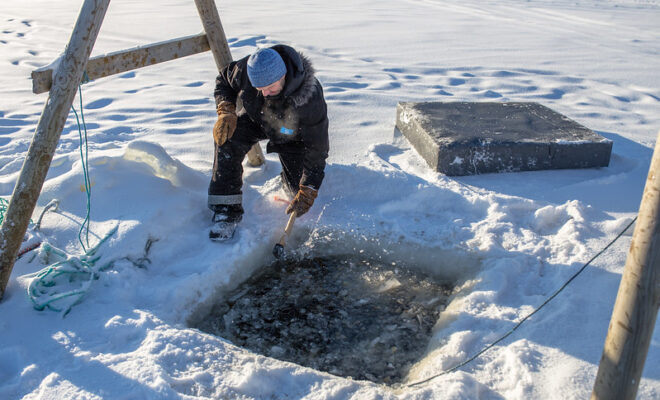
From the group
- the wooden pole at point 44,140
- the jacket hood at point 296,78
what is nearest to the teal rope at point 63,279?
the wooden pole at point 44,140

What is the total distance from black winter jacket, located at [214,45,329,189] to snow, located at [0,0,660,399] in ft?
1.26

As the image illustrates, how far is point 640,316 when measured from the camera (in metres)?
1.24

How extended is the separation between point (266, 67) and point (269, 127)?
17.8 inches

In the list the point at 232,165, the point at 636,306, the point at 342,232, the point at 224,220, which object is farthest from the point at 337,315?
the point at 636,306

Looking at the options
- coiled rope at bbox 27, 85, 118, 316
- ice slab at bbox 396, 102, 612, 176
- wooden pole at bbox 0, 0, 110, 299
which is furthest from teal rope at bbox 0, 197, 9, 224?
ice slab at bbox 396, 102, 612, 176

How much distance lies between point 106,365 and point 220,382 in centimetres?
40

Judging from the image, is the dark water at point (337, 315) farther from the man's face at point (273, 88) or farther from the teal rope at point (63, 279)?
the man's face at point (273, 88)

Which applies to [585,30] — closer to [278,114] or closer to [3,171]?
[278,114]

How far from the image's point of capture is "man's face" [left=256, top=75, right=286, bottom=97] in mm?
2516

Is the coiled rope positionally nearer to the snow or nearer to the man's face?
the snow

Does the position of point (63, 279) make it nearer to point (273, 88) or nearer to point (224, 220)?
point (224, 220)

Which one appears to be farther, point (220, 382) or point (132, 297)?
point (132, 297)

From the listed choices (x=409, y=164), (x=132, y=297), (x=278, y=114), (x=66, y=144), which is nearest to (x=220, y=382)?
(x=132, y=297)

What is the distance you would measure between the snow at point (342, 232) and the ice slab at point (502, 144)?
9 centimetres
